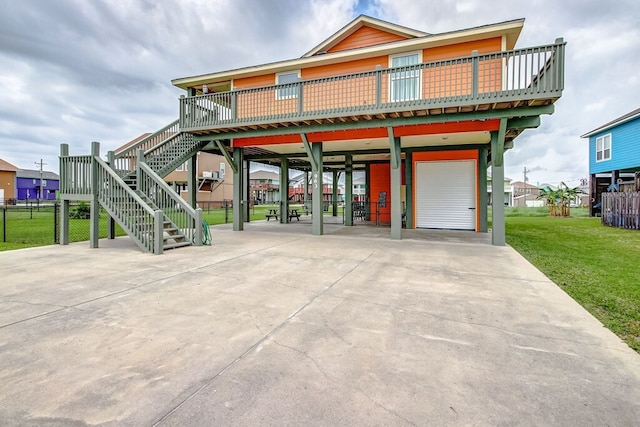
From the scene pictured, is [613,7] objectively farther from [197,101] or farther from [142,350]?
[142,350]

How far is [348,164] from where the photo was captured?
15328 mm

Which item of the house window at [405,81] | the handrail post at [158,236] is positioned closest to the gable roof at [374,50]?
the house window at [405,81]

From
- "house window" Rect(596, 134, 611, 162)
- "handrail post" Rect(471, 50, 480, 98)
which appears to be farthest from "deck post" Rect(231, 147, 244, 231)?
"house window" Rect(596, 134, 611, 162)

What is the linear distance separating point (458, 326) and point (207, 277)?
13.2ft

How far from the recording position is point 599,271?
6152 millimetres

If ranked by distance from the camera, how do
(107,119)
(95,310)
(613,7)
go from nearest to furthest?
1. (95,310)
2. (613,7)
3. (107,119)

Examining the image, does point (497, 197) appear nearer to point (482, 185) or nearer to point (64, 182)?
point (482, 185)

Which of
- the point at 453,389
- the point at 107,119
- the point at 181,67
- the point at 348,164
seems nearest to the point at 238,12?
the point at 348,164

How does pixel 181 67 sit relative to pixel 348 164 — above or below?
above

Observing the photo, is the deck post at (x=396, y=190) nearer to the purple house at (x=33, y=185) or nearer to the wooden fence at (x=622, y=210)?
the wooden fence at (x=622, y=210)

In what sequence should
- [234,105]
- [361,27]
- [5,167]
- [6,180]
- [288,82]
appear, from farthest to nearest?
[6,180], [5,167], [361,27], [288,82], [234,105]

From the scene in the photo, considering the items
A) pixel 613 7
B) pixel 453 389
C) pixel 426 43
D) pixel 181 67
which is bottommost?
pixel 453 389

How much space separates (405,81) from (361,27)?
5717 mm

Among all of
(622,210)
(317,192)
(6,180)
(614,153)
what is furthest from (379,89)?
(6,180)
